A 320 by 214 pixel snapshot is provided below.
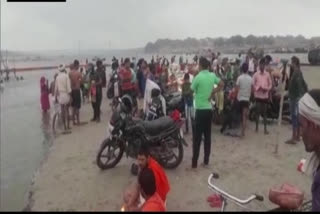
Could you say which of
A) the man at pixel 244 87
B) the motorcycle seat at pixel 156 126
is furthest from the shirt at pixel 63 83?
the motorcycle seat at pixel 156 126

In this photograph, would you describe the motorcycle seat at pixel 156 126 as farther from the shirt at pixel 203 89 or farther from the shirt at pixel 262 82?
the shirt at pixel 262 82

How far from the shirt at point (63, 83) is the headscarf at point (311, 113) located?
1049 centimetres

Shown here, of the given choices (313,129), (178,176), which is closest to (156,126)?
(178,176)

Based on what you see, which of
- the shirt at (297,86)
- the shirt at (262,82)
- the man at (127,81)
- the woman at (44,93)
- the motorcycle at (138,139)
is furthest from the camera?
the woman at (44,93)

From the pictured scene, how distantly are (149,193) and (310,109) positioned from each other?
2.58 meters

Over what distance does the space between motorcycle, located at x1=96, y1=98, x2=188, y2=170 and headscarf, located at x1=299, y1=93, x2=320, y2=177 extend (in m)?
5.28

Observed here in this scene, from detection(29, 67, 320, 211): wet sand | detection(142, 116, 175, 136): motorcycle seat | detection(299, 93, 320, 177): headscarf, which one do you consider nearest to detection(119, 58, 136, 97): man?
detection(29, 67, 320, 211): wet sand

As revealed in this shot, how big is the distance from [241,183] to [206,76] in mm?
2002

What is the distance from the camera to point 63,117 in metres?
13.1

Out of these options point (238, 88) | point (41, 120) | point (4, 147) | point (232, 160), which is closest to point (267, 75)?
point (238, 88)

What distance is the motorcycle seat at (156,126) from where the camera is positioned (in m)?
7.71

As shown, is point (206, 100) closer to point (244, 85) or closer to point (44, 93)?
point (244, 85)

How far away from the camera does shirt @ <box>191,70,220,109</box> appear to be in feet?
25.0

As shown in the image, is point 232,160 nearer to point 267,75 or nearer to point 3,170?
point 267,75
